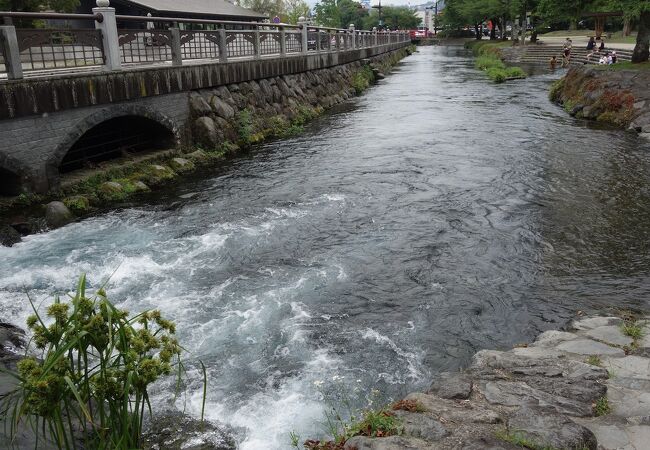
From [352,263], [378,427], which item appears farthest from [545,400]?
[352,263]

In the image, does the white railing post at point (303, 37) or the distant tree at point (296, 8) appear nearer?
the white railing post at point (303, 37)

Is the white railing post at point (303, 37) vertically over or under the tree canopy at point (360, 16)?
under

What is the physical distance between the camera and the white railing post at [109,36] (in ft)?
41.1

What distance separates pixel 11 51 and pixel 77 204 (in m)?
3.33

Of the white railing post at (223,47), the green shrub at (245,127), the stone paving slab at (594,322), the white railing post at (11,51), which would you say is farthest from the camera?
the green shrub at (245,127)

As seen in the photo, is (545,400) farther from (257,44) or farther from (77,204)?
(257,44)

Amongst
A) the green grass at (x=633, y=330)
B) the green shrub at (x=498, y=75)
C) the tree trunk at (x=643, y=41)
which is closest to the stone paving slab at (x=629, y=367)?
the green grass at (x=633, y=330)

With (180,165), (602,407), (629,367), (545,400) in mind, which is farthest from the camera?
(180,165)

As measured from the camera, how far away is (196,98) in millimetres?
16203

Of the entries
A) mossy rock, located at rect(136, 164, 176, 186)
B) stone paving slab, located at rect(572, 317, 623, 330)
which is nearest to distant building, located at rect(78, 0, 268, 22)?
mossy rock, located at rect(136, 164, 176, 186)

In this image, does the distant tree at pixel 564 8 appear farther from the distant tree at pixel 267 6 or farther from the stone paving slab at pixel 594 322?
the distant tree at pixel 267 6

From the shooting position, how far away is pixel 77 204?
11594 mm

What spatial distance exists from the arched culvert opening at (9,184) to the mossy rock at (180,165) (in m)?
4.36

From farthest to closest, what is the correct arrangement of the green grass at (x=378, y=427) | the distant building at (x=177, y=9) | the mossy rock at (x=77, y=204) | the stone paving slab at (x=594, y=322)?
the distant building at (x=177, y=9), the mossy rock at (x=77, y=204), the stone paving slab at (x=594, y=322), the green grass at (x=378, y=427)
